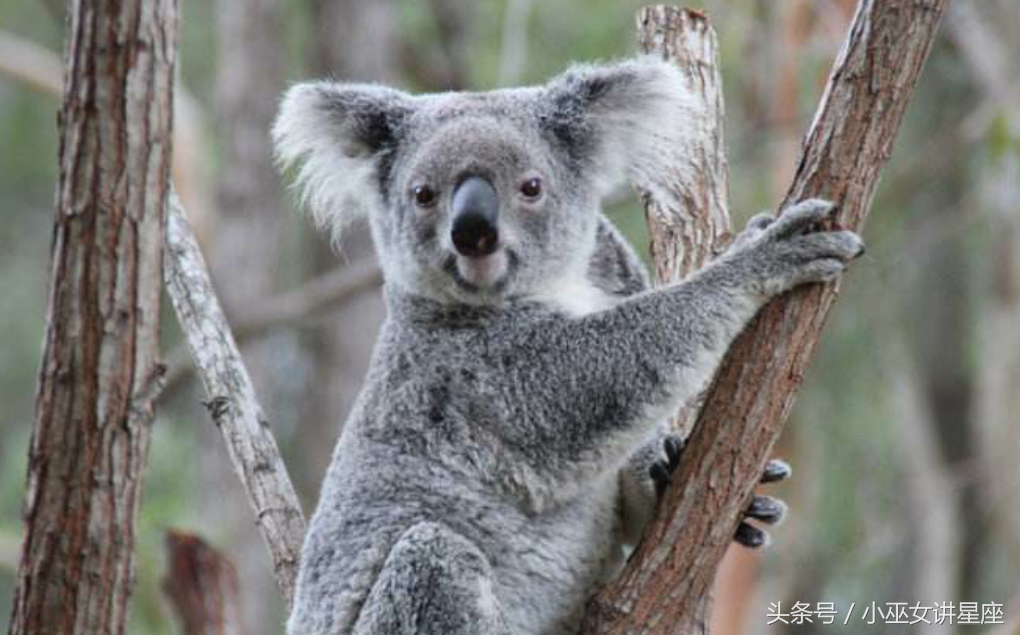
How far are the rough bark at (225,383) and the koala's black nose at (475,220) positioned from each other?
0.74 meters

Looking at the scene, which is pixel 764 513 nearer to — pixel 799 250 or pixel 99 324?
pixel 799 250

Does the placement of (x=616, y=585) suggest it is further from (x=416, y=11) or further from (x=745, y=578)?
(x=416, y=11)

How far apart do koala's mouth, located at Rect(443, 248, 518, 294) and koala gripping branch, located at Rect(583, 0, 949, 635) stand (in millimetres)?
754

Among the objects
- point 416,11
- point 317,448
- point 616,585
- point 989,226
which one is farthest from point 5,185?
point 616,585

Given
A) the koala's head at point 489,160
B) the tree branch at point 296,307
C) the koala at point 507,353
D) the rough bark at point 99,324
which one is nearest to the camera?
the rough bark at point 99,324

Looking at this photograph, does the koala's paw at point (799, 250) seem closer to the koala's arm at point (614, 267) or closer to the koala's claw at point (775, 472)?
the koala's claw at point (775, 472)

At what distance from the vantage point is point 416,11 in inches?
562

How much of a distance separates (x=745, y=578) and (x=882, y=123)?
542cm

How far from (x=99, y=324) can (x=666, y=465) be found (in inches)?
69.2

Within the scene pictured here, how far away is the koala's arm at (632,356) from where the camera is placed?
3580 mm

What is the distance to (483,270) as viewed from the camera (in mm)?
3951
